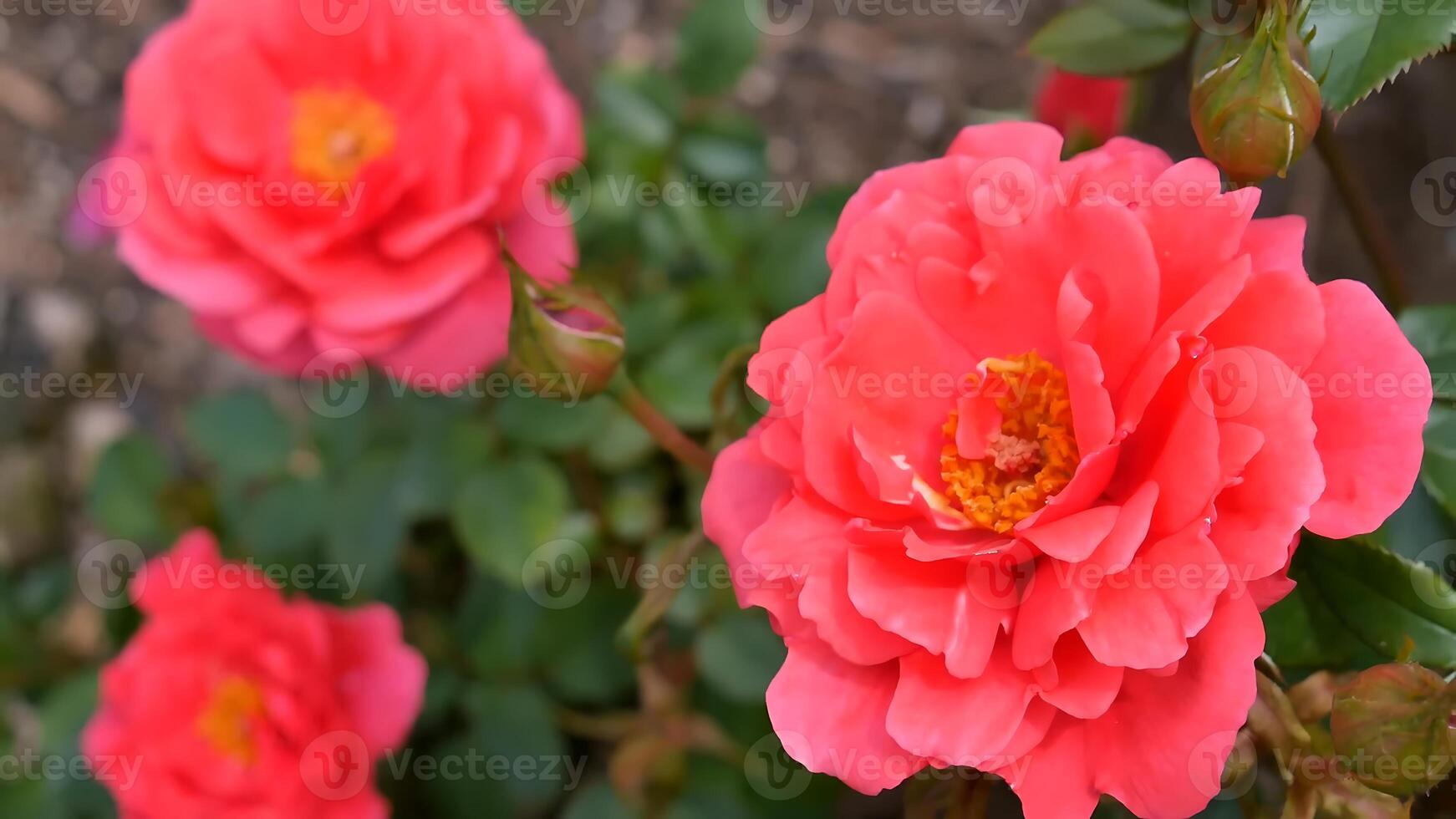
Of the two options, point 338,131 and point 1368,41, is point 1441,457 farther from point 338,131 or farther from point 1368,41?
point 338,131

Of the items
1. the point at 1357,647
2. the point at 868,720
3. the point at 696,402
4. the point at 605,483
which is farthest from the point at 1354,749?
the point at 605,483

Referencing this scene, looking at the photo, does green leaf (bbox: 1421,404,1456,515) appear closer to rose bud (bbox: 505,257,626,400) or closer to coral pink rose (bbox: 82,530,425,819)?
rose bud (bbox: 505,257,626,400)

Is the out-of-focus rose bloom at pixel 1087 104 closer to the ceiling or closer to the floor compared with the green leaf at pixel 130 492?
closer to the ceiling

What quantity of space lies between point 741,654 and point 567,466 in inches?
14.5

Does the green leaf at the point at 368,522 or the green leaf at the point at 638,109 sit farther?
the green leaf at the point at 638,109

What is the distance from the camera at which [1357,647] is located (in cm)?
56

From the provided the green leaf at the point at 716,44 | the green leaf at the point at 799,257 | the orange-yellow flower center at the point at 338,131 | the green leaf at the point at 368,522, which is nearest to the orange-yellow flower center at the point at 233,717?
the green leaf at the point at 368,522

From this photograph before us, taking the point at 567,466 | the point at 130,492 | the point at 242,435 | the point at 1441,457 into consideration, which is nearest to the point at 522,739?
the point at 567,466

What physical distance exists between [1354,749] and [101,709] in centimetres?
109

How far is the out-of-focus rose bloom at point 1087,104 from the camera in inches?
40.1

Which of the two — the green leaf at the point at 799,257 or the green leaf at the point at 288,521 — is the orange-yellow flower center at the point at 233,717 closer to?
the green leaf at the point at 288,521

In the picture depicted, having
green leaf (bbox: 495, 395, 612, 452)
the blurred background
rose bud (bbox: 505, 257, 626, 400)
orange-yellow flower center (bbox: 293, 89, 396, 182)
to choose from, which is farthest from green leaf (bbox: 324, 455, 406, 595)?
rose bud (bbox: 505, 257, 626, 400)

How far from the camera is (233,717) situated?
3.18 ft

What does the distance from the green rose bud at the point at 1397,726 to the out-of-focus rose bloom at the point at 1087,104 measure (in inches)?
25.1
